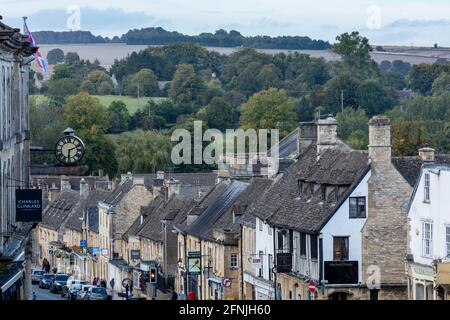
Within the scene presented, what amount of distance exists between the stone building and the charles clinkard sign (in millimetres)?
415

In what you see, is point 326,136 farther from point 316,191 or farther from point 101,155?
point 101,155

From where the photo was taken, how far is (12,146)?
5347 cm

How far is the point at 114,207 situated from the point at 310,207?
41.7 meters

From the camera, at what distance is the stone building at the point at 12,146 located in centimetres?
4781

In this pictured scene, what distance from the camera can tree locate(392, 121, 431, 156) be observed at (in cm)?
12769

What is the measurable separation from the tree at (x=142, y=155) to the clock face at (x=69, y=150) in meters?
105

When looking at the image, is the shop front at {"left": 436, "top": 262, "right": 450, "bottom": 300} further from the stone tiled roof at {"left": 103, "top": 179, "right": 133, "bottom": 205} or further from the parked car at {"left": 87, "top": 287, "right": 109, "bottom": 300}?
the stone tiled roof at {"left": 103, "top": 179, "right": 133, "bottom": 205}

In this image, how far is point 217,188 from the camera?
81.9 metres

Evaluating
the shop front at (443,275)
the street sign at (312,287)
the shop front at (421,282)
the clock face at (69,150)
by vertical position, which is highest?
the clock face at (69,150)

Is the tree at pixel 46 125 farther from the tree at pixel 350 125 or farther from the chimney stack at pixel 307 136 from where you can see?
the chimney stack at pixel 307 136

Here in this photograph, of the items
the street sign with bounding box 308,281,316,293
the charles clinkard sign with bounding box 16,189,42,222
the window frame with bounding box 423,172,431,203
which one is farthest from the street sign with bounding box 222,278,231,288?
the charles clinkard sign with bounding box 16,189,42,222

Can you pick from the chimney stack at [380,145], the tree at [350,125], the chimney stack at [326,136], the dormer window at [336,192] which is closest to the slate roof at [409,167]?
the chimney stack at [380,145]
